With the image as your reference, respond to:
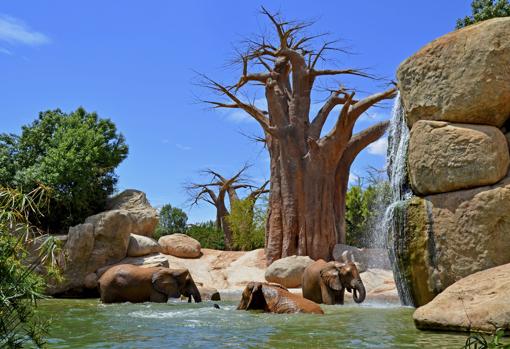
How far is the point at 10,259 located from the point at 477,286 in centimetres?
539

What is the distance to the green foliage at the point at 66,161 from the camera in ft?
73.2

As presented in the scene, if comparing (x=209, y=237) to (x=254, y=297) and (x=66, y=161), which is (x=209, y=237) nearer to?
(x=66, y=161)

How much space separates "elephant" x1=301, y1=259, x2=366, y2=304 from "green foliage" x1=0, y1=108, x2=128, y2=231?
11815 mm

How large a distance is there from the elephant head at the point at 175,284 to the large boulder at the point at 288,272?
223 inches

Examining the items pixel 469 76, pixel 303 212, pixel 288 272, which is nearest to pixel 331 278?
pixel 469 76

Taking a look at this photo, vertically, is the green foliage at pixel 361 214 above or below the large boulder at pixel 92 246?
above

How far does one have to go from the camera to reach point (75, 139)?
76.4 ft

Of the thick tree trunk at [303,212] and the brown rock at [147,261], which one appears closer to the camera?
the brown rock at [147,261]

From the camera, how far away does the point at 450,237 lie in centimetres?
962

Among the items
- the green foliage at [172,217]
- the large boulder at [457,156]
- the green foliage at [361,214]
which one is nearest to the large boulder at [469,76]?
the large boulder at [457,156]

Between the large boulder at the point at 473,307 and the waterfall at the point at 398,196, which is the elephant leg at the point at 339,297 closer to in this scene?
the waterfall at the point at 398,196

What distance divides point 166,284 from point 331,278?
3.74 metres

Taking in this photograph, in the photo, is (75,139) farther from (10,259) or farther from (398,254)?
(10,259)

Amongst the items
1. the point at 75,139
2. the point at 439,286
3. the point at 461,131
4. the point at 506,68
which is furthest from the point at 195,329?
the point at 75,139
